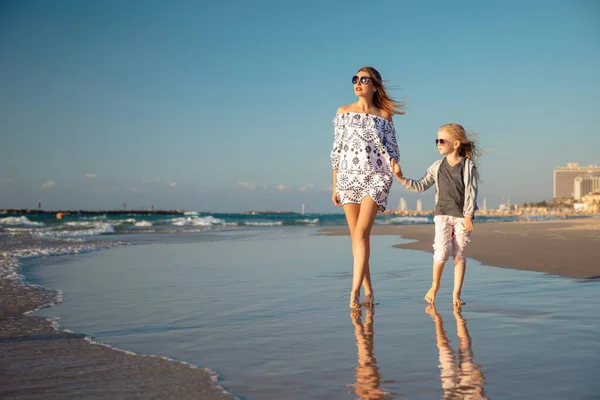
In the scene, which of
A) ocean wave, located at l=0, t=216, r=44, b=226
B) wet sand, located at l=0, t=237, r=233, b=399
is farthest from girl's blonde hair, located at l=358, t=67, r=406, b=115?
ocean wave, located at l=0, t=216, r=44, b=226

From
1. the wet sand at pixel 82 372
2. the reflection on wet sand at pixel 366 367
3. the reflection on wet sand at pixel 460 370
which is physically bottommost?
the wet sand at pixel 82 372

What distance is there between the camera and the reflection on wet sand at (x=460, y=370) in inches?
103

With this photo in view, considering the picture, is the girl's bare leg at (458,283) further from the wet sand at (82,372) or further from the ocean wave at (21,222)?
the ocean wave at (21,222)

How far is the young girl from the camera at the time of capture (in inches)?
212

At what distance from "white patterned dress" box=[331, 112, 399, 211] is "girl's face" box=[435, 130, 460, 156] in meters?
0.42

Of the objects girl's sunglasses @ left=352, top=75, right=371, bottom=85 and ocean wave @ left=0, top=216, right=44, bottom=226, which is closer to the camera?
girl's sunglasses @ left=352, top=75, right=371, bottom=85

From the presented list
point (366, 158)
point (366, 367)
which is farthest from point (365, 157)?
point (366, 367)

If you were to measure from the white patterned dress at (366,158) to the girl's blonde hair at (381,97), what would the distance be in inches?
5.7

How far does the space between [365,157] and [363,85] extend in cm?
68

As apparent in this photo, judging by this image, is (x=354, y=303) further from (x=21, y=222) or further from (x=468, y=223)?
(x=21, y=222)

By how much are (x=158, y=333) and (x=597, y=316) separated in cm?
326

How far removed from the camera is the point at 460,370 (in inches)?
118

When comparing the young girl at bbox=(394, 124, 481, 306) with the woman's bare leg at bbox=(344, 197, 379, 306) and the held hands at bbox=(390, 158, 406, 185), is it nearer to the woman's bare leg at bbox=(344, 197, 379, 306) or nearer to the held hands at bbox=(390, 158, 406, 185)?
the held hands at bbox=(390, 158, 406, 185)

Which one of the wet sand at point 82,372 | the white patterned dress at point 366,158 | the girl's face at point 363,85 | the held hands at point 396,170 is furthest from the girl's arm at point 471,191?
the wet sand at point 82,372
